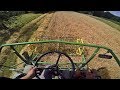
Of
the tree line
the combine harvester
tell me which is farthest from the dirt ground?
the tree line

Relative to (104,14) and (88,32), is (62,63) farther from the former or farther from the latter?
(88,32)

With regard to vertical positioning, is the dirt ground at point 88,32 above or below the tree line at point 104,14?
below

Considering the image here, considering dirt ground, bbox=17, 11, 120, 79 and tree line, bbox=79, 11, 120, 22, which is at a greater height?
tree line, bbox=79, 11, 120, 22

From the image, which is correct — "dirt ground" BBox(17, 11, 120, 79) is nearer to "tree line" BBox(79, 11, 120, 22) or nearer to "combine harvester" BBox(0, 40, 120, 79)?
"combine harvester" BBox(0, 40, 120, 79)

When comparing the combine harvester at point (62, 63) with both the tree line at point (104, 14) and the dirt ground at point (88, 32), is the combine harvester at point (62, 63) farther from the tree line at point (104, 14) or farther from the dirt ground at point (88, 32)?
the tree line at point (104, 14)

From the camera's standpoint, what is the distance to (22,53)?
6.04 m

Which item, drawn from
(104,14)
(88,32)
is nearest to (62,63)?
(104,14)

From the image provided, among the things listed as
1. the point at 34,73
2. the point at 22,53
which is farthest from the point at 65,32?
the point at 34,73

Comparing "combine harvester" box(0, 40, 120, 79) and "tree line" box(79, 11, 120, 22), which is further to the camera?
"tree line" box(79, 11, 120, 22)

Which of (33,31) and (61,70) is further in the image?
(33,31)

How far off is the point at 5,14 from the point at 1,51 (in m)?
0.71

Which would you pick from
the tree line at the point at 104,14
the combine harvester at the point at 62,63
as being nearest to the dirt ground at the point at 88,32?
the combine harvester at the point at 62,63
